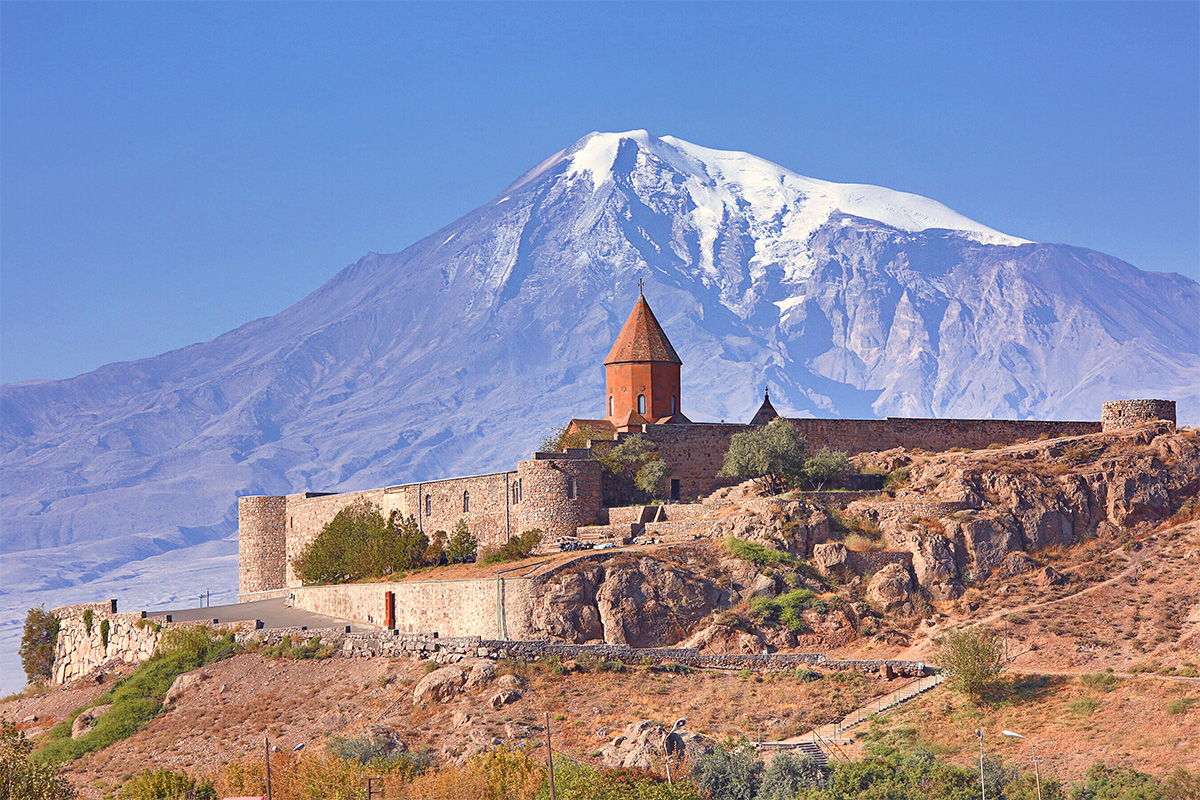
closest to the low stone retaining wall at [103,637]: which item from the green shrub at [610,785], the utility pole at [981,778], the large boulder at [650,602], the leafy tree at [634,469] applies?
the large boulder at [650,602]

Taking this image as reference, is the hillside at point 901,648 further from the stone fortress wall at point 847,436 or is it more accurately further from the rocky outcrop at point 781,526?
the stone fortress wall at point 847,436

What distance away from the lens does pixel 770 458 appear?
60688 millimetres

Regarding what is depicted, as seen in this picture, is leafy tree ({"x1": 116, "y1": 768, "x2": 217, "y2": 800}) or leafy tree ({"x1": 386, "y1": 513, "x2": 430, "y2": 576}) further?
leafy tree ({"x1": 386, "y1": 513, "x2": 430, "y2": 576})

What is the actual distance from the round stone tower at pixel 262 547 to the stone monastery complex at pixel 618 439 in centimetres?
98

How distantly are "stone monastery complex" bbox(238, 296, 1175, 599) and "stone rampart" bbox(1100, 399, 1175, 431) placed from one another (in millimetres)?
51

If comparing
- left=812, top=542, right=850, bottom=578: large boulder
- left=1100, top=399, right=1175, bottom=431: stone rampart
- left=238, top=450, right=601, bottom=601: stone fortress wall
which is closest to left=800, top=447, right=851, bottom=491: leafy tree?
left=812, top=542, right=850, bottom=578: large boulder

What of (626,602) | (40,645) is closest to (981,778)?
(626,602)

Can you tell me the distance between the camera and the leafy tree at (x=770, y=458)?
60.7 metres

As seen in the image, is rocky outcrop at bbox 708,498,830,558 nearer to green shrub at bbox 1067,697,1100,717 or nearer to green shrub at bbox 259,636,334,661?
green shrub at bbox 1067,697,1100,717

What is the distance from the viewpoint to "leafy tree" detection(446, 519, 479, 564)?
60156mm

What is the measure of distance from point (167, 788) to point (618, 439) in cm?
2751

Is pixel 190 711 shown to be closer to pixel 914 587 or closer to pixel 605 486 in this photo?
pixel 605 486

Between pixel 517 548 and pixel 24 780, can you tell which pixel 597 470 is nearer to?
pixel 517 548

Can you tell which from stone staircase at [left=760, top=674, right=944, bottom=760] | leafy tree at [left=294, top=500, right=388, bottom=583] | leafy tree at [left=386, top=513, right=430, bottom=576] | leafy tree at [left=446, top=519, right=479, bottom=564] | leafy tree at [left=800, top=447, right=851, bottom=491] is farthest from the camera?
leafy tree at [left=294, top=500, right=388, bottom=583]
